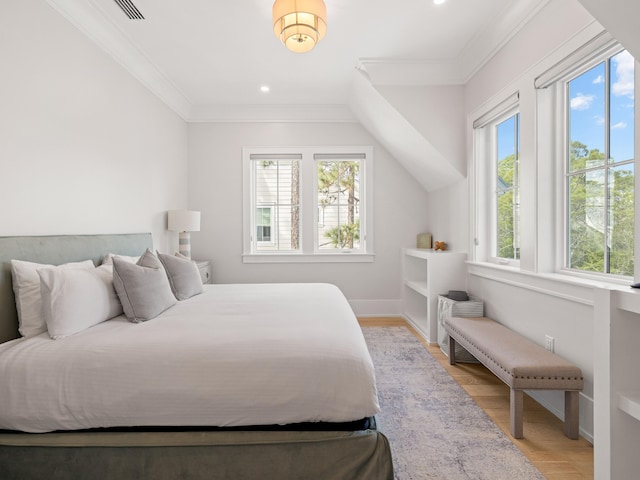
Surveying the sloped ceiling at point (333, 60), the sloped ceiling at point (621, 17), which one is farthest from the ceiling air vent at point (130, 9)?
the sloped ceiling at point (621, 17)

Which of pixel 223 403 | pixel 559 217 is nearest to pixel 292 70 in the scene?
pixel 559 217

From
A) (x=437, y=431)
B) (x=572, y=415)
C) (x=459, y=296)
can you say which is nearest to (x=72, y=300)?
(x=437, y=431)

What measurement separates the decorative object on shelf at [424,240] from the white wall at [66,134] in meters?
3.09

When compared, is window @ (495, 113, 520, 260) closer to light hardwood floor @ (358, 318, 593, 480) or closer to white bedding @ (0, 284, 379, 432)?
light hardwood floor @ (358, 318, 593, 480)

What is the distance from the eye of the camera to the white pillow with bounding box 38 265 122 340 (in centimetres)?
169

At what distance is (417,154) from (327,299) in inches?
89.5

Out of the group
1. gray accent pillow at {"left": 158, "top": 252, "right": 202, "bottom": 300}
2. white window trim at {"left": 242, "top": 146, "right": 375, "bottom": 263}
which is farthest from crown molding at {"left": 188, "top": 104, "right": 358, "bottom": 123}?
gray accent pillow at {"left": 158, "top": 252, "right": 202, "bottom": 300}

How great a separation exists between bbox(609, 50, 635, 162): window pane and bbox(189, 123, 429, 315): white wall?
2773mm

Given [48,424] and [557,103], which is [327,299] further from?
[557,103]

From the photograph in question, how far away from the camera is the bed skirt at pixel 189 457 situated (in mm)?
1412

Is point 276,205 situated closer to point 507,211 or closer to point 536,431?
point 507,211

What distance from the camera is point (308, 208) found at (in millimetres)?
4699

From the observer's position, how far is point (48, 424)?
1.43 metres

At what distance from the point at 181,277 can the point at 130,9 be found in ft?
6.39
